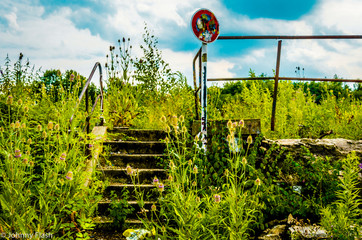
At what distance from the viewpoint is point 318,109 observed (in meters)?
6.31

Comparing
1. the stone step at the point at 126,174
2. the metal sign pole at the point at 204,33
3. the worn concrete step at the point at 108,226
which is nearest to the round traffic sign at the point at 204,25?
the metal sign pole at the point at 204,33

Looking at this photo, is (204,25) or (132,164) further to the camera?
(132,164)

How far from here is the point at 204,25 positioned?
4.98m

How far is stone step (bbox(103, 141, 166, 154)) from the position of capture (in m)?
5.80

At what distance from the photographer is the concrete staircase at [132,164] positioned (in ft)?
14.5

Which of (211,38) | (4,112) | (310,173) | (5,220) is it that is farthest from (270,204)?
(4,112)

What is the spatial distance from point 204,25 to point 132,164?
267cm

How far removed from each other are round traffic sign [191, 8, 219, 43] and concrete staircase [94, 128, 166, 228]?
1871 mm

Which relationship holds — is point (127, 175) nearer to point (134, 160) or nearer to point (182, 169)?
point (134, 160)

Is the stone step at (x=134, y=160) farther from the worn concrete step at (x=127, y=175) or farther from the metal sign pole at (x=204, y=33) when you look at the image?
the metal sign pole at (x=204, y=33)

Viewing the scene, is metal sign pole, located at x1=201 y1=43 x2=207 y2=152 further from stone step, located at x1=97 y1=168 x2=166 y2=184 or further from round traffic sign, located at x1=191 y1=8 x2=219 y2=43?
stone step, located at x1=97 y1=168 x2=166 y2=184

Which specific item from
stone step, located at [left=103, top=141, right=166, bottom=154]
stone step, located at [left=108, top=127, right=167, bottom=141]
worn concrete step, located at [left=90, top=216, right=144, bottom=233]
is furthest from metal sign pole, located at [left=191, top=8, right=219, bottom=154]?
worn concrete step, located at [left=90, top=216, right=144, bottom=233]

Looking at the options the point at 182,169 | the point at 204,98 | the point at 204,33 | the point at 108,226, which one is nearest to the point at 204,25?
the point at 204,33

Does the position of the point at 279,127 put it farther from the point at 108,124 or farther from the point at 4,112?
the point at 4,112
